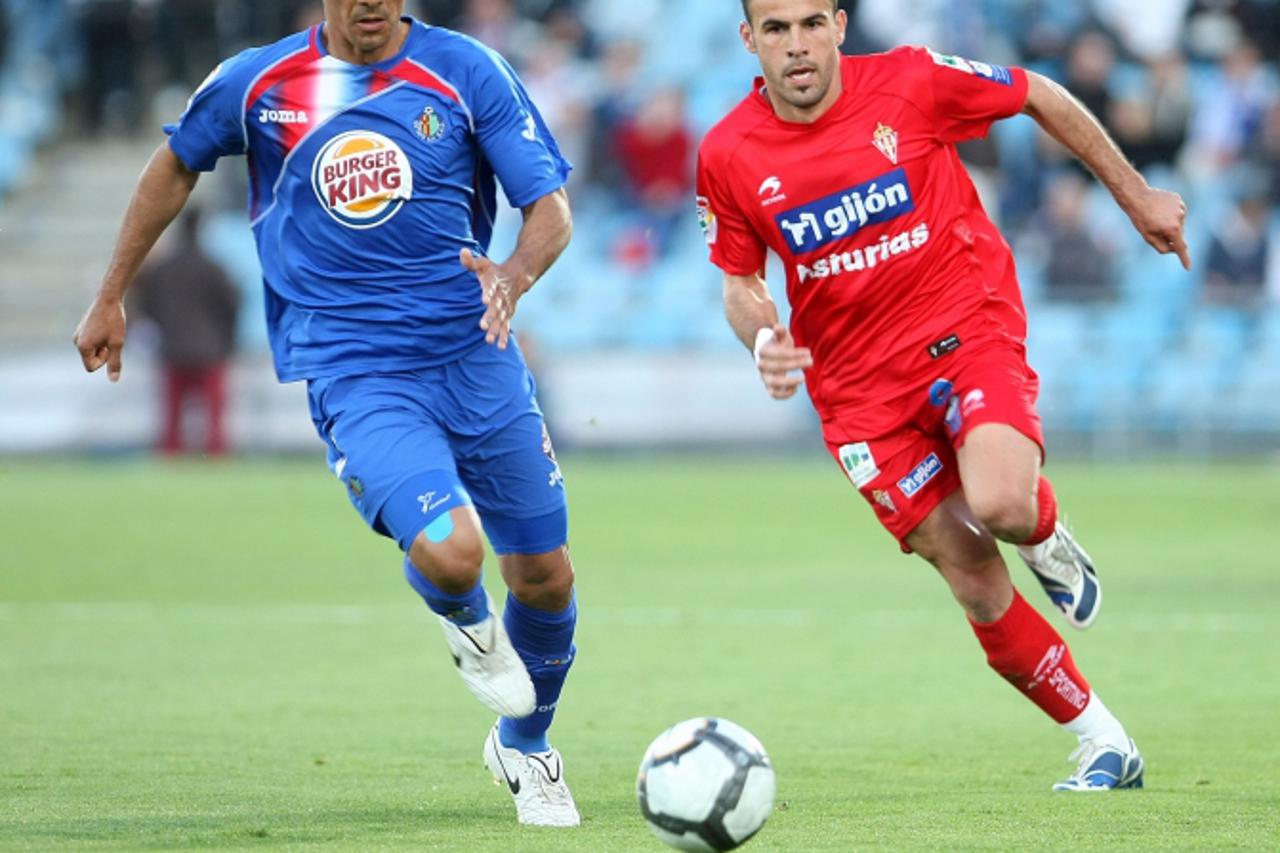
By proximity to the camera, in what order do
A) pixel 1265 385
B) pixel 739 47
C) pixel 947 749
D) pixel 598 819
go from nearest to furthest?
pixel 598 819, pixel 947 749, pixel 1265 385, pixel 739 47

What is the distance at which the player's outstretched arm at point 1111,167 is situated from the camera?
7.20 metres

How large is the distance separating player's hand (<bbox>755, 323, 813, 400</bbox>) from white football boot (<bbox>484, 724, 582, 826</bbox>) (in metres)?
1.39

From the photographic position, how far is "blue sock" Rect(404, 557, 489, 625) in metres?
6.66

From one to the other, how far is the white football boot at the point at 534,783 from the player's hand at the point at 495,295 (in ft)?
4.31

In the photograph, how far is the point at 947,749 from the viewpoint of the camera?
816cm

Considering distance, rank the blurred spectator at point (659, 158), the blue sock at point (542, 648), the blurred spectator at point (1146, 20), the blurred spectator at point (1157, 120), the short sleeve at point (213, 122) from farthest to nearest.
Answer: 1. the blurred spectator at point (1146, 20)
2. the blurred spectator at point (659, 158)
3. the blurred spectator at point (1157, 120)
4. the blue sock at point (542, 648)
5. the short sleeve at point (213, 122)

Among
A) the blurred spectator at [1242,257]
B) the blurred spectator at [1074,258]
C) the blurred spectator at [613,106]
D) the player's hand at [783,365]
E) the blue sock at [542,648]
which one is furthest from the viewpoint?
the blurred spectator at [613,106]

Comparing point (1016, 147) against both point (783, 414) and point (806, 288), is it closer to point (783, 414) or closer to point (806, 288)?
point (783, 414)

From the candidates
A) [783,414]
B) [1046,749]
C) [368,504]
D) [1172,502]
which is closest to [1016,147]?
[783,414]

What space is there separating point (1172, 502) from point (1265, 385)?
3830 mm

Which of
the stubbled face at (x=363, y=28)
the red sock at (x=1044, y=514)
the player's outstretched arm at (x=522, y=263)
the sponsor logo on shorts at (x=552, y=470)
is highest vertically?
the stubbled face at (x=363, y=28)

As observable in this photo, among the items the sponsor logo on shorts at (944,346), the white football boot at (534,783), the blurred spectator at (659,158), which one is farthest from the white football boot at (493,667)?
the blurred spectator at (659,158)

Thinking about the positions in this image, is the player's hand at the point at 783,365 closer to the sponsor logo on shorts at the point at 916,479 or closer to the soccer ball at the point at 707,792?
the sponsor logo on shorts at the point at 916,479

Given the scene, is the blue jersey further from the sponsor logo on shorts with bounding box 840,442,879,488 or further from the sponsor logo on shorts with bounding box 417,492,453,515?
the sponsor logo on shorts with bounding box 840,442,879,488
